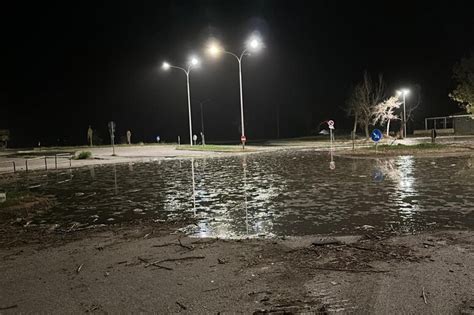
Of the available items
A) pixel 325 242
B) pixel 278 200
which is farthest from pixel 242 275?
pixel 278 200

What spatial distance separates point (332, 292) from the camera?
5488mm

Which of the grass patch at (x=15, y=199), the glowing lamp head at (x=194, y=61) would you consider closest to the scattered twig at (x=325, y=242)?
the grass patch at (x=15, y=199)

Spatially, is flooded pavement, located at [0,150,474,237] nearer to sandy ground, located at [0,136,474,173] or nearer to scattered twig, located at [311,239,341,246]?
scattered twig, located at [311,239,341,246]

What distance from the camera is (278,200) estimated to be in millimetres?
12992

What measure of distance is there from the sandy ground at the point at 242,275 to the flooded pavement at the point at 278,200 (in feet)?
4.14

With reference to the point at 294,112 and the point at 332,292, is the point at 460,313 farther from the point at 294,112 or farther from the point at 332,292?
the point at 294,112

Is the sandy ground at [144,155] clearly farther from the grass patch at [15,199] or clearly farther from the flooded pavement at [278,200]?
the grass patch at [15,199]

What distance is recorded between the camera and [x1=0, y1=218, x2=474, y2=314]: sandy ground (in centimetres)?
521

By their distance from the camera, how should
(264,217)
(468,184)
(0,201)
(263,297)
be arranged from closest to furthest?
(263,297) < (264,217) < (0,201) < (468,184)

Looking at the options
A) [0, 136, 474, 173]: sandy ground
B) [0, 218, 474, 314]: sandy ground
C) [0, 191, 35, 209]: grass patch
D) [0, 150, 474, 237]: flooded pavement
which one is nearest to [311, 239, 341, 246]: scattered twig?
[0, 218, 474, 314]: sandy ground

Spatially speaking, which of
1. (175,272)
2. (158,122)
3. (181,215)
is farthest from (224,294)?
(158,122)

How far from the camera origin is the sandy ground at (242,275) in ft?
17.1

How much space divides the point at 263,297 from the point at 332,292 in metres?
0.85

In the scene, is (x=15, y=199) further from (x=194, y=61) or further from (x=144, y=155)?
(x=194, y=61)
